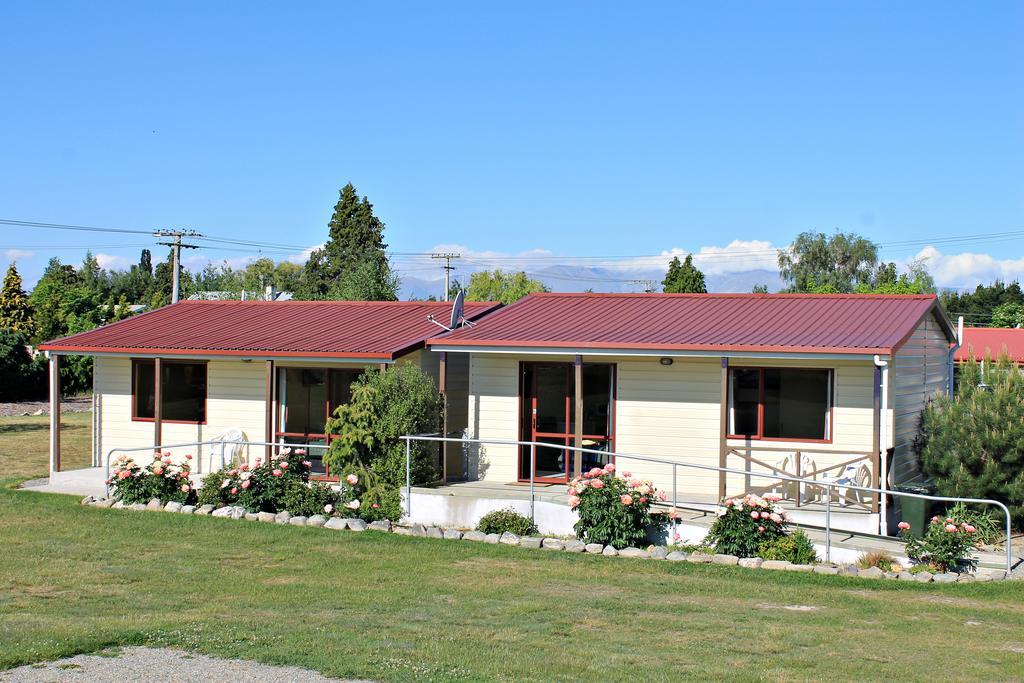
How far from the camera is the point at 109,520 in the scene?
614 inches

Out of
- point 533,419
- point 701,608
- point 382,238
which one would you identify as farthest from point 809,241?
point 701,608

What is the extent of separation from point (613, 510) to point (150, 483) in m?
7.56

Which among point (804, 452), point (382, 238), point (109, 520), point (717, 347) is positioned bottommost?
point (109, 520)

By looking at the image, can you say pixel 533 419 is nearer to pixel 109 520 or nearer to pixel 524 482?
pixel 524 482

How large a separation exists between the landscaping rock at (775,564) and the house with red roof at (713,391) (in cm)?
223

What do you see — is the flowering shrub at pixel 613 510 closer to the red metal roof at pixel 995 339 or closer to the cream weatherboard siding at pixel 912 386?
the cream weatherboard siding at pixel 912 386

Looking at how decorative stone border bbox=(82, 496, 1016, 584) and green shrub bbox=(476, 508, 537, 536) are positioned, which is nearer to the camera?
decorative stone border bbox=(82, 496, 1016, 584)

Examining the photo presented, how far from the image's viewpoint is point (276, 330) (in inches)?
787

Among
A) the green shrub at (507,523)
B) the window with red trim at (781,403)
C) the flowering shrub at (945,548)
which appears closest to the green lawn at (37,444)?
the green shrub at (507,523)

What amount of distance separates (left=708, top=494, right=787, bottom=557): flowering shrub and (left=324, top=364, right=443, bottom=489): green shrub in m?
5.00

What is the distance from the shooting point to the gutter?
1425cm

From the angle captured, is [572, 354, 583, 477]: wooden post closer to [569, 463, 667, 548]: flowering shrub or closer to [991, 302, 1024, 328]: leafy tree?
[569, 463, 667, 548]: flowering shrub

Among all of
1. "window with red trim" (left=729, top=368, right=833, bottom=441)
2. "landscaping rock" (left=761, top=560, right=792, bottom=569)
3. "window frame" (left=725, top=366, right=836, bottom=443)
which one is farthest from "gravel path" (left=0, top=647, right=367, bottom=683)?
"window with red trim" (left=729, top=368, right=833, bottom=441)

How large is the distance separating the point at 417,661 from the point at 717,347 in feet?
28.9
